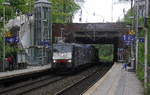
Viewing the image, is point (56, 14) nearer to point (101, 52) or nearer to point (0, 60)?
point (0, 60)

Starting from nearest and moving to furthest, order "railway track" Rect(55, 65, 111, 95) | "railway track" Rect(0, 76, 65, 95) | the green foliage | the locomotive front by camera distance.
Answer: "railway track" Rect(0, 76, 65, 95), "railway track" Rect(55, 65, 111, 95), the locomotive front, the green foliage

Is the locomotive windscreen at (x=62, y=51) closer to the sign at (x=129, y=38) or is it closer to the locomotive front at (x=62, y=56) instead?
the locomotive front at (x=62, y=56)

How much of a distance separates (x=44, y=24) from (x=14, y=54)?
62.4 ft

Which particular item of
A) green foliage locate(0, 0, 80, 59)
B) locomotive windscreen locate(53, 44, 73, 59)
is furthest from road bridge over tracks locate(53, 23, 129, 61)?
locomotive windscreen locate(53, 44, 73, 59)

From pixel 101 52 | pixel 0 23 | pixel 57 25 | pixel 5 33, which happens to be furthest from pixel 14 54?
pixel 101 52

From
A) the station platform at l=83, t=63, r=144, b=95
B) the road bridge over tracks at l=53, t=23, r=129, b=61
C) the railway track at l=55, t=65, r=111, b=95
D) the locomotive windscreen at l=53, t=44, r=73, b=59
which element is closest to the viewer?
the station platform at l=83, t=63, r=144, b=95

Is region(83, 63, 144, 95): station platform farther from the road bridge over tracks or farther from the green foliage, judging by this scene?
the road bridge over tracks

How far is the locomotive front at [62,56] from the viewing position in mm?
40969

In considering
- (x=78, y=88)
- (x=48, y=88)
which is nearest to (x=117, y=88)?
(x=78, y=88)

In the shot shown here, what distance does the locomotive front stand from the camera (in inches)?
1613

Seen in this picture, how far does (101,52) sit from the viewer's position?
144500 mm

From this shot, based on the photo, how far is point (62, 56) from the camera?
41.4 m

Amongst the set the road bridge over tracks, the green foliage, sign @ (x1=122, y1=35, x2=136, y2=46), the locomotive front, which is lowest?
the locomotive front

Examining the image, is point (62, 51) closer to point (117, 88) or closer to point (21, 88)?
point (21, 88)
